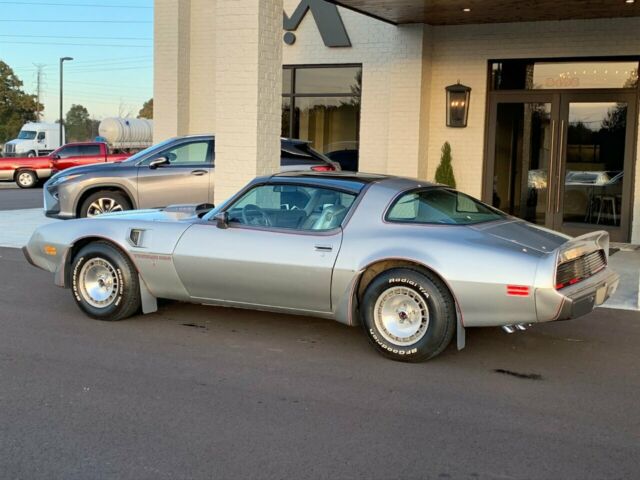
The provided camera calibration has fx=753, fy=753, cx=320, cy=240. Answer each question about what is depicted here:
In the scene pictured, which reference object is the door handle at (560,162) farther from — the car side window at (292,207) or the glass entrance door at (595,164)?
the car side window at (292,207)

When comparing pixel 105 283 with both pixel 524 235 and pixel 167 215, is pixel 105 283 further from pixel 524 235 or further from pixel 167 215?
pixel 524 235

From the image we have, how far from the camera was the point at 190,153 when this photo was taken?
12227mm

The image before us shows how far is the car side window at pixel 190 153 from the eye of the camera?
12180 millimetres

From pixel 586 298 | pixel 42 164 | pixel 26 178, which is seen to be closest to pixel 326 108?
pixel 586 298

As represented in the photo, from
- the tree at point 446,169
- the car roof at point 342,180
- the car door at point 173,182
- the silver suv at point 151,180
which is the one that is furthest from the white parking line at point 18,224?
the tree at point 446,169

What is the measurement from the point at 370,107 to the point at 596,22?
433 centimetres

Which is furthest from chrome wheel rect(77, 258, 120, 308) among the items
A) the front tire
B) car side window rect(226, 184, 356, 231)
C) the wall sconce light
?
the wall sconce light

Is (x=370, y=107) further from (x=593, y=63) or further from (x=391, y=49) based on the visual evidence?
(x=593, y=63)

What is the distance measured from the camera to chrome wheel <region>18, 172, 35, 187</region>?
27844 mm

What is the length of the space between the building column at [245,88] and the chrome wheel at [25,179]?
20077 mm

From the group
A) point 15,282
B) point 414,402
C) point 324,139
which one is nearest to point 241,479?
point 414,402

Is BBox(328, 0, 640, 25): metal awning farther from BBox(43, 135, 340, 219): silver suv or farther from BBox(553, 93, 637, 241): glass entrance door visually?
BBox(43, 135, 340, 219): silver suv

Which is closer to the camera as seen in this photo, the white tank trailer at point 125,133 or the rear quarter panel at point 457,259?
the rear quarter panel at point 457,259

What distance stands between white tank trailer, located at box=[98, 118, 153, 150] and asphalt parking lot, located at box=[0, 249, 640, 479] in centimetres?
3358
